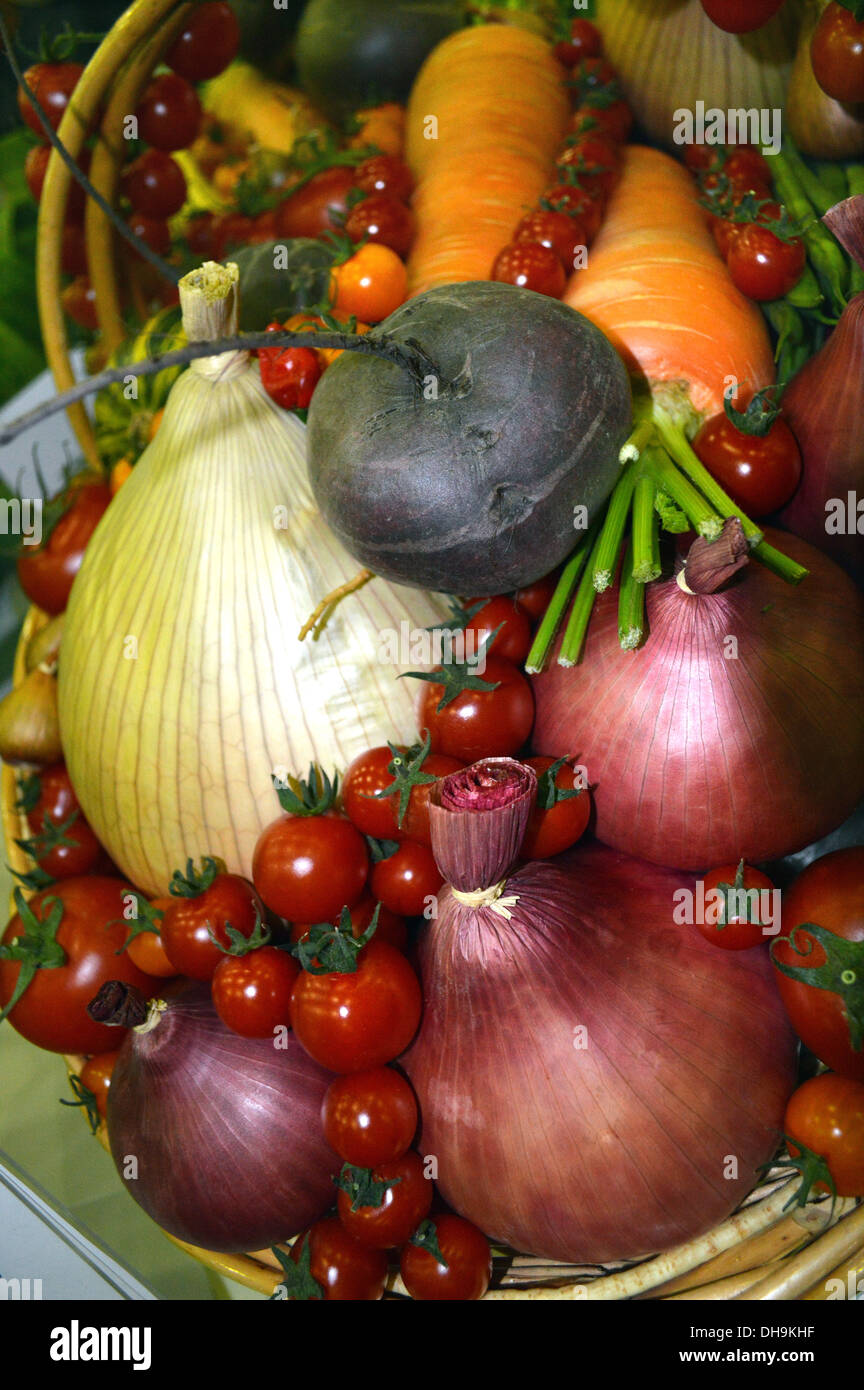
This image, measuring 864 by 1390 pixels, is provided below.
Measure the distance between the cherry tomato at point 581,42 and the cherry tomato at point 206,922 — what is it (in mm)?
1058

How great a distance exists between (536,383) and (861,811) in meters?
0.47

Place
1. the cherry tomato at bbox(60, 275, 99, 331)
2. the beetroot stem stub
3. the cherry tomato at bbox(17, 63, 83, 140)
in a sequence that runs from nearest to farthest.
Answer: the beetroot stem stub < the cherry tomato at bbox(17, 63, 83, 140) < the cherry tomato at bbox(60, 275, 99, 331)

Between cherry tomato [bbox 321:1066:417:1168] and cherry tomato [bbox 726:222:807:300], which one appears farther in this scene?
cherry tomato [bbox 726:222:807:300]

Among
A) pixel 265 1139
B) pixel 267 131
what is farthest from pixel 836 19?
pixel 265 1139

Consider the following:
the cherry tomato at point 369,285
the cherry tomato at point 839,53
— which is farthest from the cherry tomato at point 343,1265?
the cherry tomato at point 839,53

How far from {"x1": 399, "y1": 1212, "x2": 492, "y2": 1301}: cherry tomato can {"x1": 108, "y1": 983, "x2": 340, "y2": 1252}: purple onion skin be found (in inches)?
3.7

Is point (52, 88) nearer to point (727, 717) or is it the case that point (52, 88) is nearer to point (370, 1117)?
point (727, 717)

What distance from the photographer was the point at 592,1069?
81 cm

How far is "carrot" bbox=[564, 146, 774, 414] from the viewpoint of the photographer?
0.99m

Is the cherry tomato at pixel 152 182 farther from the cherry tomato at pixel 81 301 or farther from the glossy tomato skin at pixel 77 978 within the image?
the glossy tomato skin at pixel 77 978

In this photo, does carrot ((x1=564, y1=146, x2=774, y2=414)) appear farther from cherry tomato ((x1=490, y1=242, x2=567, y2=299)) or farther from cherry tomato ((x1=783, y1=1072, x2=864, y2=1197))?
cherry tomato ((x1=783, y1=1072, x2=864, y2=1197))

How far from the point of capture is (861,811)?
95 cm

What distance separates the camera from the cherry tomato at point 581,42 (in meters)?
1.27

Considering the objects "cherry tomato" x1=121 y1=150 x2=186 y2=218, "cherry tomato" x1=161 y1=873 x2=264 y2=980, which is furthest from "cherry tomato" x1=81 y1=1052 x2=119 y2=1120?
"cherry tomato" x1=121 y1=150 x2=186 y2=218
